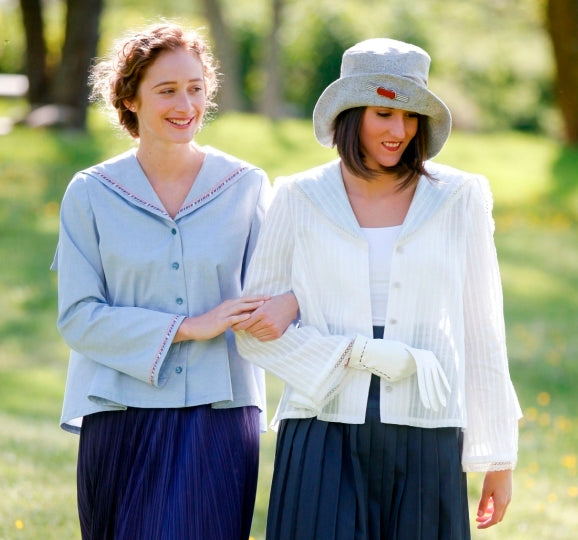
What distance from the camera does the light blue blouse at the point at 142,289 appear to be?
3.80 metres

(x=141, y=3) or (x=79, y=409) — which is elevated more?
(x=141, y=3)

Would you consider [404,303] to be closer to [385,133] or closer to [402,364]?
[402,364]

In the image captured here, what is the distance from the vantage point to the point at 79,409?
12.6ft

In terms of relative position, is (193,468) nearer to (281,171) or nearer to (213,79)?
(213,79)

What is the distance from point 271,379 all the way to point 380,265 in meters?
5.64

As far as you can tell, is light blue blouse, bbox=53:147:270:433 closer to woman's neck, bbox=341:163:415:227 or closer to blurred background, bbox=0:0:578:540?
woman's neck, bbox=341:163:415:227

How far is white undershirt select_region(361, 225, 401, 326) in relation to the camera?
3535 mm

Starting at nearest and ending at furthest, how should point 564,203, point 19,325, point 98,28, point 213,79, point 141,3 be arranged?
point 213,79, point 19,325, point 564,203, point 98,28, point 141,3

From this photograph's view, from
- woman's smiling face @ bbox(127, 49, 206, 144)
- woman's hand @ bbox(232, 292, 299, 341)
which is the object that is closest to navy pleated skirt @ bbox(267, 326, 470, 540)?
woman's hand @ bbox(232, 292, 299, 341)

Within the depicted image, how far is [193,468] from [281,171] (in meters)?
11.2

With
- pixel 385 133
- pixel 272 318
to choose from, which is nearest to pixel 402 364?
pixel 272 318

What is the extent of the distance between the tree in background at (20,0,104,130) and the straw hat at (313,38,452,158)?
12.9 meters

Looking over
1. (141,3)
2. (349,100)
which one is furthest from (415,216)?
(141,3)

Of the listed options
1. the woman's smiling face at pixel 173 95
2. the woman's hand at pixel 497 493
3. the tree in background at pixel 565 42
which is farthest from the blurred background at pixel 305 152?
the woman's hand at pixel 497 493
